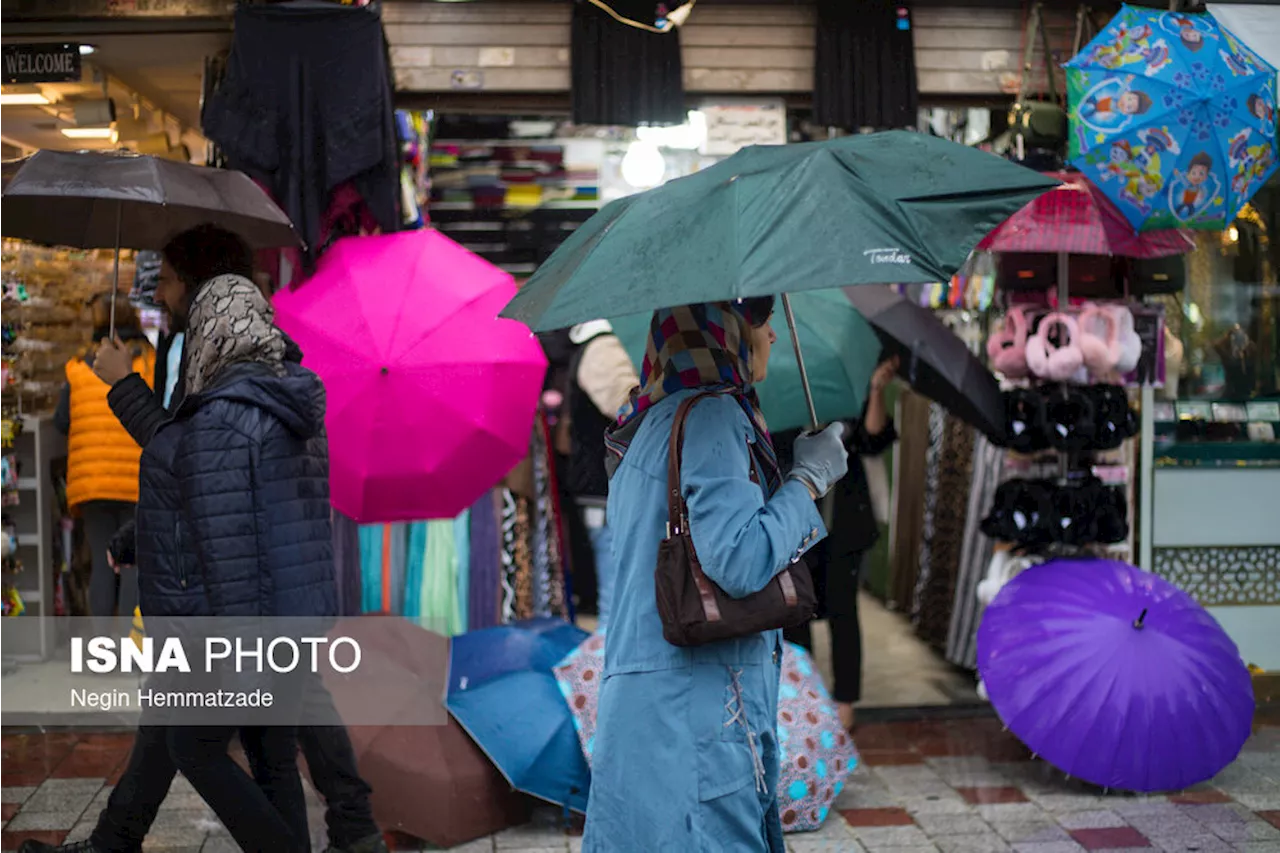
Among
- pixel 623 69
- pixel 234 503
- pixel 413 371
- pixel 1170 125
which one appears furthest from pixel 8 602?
pixel 1170 125

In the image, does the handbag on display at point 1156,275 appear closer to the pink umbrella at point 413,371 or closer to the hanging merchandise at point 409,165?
the pink umbrella at point 413,371

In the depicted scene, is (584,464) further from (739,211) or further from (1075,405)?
(739,211)

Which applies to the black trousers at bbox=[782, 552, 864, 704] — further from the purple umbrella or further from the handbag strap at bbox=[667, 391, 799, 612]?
the handbag strap at bbox=[667, 391, 799, 612]

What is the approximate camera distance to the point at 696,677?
3.04m

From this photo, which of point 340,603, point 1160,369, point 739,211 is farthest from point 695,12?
point 739,211

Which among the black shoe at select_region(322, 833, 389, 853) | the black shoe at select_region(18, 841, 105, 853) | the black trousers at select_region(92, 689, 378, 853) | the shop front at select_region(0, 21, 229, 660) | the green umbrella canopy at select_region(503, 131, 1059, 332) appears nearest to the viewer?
the green umbrella canopy at select_region(503, 131, 1059, 332)

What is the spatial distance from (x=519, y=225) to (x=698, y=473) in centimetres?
503

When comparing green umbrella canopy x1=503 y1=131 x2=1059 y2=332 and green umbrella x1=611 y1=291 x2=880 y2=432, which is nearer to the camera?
green umbrella canopy x1=503 y1=131 x2=1059 y2=332

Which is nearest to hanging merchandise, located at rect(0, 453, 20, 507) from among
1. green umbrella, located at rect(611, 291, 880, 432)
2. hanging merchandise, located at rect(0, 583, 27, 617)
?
hanging merchandise, located at rect(0, 583, 27, 617)

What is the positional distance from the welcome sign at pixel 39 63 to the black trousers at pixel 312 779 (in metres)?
3.27

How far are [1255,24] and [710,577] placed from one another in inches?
180

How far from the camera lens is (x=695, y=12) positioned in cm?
635

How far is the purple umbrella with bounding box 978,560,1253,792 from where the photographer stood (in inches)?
204

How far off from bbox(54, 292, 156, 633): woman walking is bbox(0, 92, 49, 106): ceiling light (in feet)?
3.11
